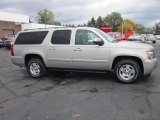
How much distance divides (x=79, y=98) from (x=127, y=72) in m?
2.20

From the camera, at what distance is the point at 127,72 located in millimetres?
7633

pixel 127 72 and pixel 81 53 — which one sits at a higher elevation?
pixel 81 53

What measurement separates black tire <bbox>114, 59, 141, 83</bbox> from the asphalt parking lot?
224mm

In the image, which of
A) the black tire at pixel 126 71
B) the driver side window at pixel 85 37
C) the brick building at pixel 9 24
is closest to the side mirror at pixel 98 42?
the driver side window at pixel 85 37

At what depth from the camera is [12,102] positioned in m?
6.05

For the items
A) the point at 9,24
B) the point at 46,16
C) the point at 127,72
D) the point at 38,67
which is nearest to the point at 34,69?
the point at 38,67

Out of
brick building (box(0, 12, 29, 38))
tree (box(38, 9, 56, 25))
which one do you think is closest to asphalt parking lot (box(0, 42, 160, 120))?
brick building (box(0, 12, 29, 38))

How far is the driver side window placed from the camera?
26.0 ft

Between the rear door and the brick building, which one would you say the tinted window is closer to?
the rear door

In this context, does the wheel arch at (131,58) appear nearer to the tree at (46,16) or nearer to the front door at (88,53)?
the front door at (88,53)

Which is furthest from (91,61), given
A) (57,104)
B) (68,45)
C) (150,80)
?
(57,104)

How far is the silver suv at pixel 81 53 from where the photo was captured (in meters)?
7.49

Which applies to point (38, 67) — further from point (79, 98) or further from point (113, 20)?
point (113, 20)

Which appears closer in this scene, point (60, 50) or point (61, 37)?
point (60, 50)
